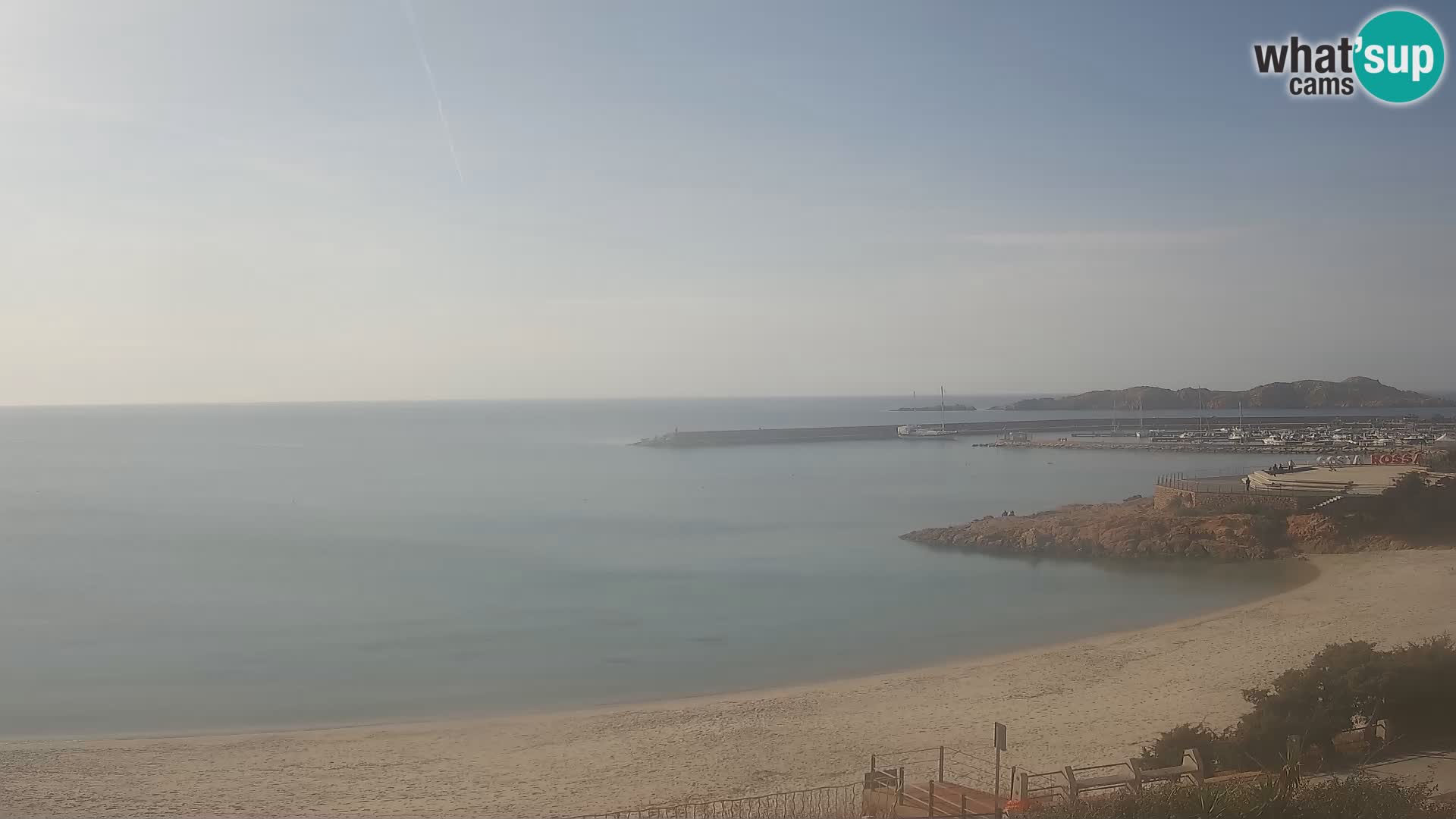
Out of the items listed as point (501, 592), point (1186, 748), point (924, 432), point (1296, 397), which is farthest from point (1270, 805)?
point (1296, 397)

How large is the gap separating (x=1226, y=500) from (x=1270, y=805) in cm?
2602

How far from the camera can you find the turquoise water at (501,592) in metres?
16.4

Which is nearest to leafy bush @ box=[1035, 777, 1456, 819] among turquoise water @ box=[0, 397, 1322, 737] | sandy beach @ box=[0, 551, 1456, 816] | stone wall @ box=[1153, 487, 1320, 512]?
sandy beach @ box=[0, 551, 1456, 816]

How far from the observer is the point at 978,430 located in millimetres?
101938

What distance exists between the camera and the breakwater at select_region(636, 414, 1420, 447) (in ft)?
291

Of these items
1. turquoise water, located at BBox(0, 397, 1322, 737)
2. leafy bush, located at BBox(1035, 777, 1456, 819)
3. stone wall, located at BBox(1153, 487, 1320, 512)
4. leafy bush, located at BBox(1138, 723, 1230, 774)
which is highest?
leafy bush, located at BBox(1035, 777, 1456, 819)

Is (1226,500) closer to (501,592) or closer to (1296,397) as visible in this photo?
(501,592)

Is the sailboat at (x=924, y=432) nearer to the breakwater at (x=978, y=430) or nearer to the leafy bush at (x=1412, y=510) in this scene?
the breakwater at (x=978, y=430)

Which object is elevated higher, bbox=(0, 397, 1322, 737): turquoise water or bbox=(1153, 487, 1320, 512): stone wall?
bbox=(1153, 487, 1320, 512): stone wall

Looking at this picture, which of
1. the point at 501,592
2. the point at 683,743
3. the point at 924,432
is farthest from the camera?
the point at 924,432

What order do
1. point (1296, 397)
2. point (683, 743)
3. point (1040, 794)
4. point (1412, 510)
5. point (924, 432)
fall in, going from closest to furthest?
1. point (1040, 794)
2. point (683, 743)
3. point (1412, 510)
4. point (924, 432)
5. point (1296, 397)

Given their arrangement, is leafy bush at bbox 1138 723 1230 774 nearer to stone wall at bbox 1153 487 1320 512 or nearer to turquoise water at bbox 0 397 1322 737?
turquoise water at bbox 0 397 1322 737

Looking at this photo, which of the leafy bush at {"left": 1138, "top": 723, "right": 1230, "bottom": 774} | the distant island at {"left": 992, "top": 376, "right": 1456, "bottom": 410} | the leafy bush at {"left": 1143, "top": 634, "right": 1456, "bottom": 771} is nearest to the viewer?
the leafy bush at {"left": 1138, "top": 723, "right": 1230, "bottom": 774}

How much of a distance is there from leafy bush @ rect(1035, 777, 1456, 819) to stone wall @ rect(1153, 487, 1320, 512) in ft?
78.5
